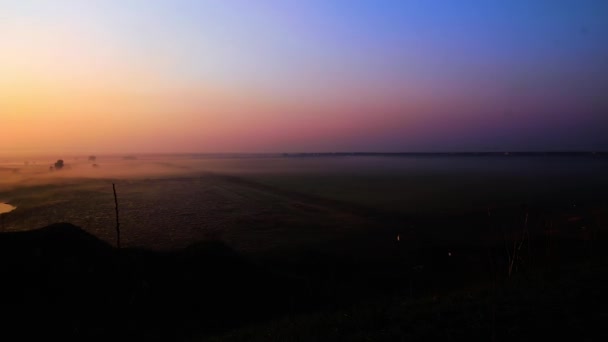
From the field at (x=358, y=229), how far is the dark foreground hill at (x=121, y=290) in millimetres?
1067

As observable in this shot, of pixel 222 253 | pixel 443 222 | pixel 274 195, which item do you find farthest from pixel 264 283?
pixel 274 195

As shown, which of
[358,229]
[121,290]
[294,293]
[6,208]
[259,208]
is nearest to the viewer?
[121,290]

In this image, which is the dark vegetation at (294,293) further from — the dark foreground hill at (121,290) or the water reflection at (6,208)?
the water reflection at (6,208)

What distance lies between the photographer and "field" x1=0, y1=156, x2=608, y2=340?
43.0 feet

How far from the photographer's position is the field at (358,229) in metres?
13.1

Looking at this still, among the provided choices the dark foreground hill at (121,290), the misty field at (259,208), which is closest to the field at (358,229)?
the misty field at (259,208)

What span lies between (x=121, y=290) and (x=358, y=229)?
15.1 metres

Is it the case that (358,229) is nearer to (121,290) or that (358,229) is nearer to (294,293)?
(294,293)

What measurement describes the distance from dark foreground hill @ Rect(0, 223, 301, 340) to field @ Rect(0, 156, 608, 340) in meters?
1.07

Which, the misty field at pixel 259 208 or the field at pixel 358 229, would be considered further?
the misty field at pixel 259 208

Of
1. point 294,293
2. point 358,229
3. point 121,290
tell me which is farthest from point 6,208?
point 294,293

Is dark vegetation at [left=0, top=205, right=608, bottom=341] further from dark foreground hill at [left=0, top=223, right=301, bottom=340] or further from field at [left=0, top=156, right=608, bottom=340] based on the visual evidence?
field at [left=0, top=156, right=608, bottom=340]

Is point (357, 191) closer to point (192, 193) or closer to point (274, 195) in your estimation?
point (274, 195)

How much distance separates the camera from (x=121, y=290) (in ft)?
35.9
